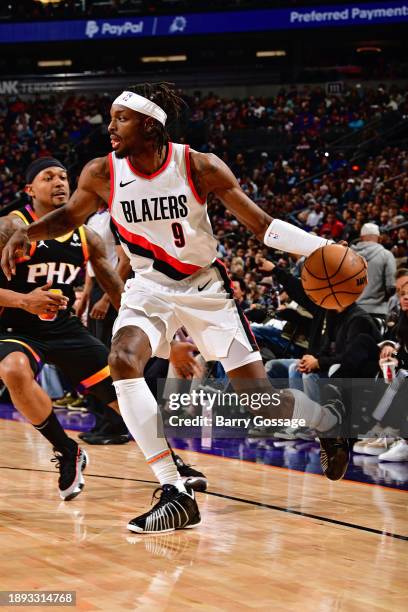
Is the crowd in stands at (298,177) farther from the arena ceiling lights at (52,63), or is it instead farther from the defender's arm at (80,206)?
the arena ceiling lights at (52,63)

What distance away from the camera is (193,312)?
Result: 442 centimetres

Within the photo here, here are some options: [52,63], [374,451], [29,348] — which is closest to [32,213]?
[29,348]

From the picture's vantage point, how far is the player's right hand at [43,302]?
15.1 ft

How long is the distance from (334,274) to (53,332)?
6.53 feet

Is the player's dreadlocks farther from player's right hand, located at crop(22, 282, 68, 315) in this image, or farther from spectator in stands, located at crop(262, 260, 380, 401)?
spectator in stands, located at crop(262, 260, 380, 401)

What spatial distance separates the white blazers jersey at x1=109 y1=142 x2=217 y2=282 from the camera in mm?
4324

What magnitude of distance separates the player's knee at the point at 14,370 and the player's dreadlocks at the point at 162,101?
1446mm

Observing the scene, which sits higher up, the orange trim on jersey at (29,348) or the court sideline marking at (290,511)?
the orange trim on jersey at (29,348)

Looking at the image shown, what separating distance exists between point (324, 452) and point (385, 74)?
83.3 feet

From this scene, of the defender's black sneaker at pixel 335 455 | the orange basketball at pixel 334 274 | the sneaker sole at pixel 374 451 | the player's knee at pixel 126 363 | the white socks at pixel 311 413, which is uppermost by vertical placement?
the orange basketball at pixel 334 274

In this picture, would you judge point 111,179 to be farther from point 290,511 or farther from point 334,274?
point 290,511

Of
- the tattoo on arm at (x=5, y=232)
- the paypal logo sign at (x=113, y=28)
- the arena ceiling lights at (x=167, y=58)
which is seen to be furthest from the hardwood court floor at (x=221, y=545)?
the arena ceiling lights at (x=167, y=58)

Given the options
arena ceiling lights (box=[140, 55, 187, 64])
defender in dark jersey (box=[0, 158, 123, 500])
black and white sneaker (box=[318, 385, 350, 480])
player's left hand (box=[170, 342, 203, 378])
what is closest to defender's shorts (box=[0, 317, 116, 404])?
defender in dark jersey (box=[0, 158, 123, 500])

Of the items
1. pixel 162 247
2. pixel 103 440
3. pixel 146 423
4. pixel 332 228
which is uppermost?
pixel 332 228
